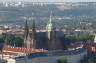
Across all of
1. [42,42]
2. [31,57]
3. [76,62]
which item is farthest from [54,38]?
[31,57]

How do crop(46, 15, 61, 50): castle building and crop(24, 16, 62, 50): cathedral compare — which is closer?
crop(24, 16, 62, 50): cathedral

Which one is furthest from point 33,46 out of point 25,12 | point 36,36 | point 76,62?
point 25,12

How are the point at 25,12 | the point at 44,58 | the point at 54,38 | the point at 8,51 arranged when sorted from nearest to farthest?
the point at 44,58
the point at 8,51
the point at 54,38
the point at 25,12

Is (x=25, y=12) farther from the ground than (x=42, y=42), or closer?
closer

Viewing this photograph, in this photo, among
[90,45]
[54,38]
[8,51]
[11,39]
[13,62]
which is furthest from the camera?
[11,39]

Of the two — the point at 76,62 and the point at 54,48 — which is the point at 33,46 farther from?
the point at 76,62

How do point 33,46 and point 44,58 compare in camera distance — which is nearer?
point 44,58

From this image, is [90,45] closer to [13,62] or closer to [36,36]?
[36,36]

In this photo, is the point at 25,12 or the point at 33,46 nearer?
the point at 33,46

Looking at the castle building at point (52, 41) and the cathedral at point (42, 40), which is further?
the castle building at point (52, 41)
